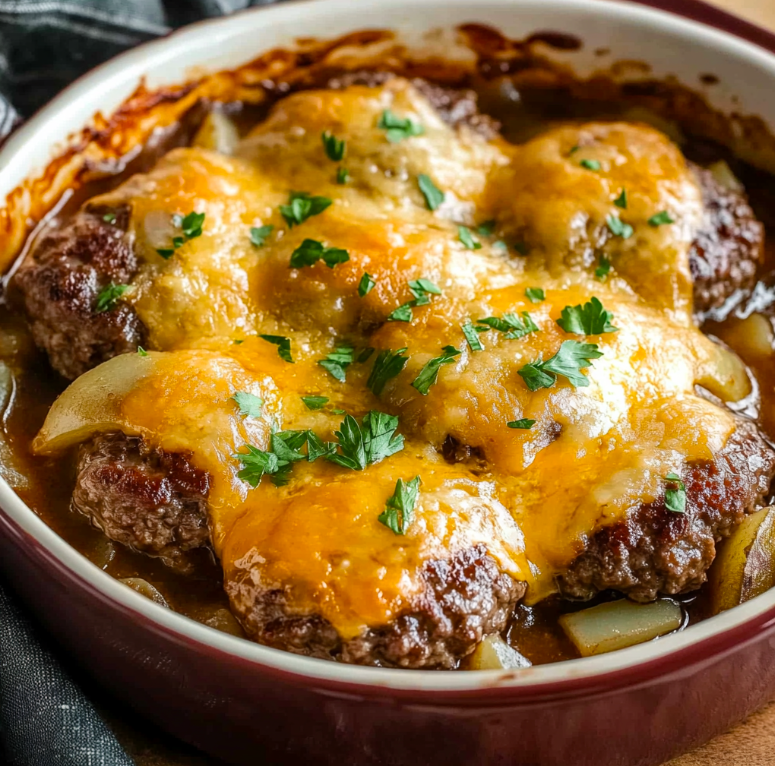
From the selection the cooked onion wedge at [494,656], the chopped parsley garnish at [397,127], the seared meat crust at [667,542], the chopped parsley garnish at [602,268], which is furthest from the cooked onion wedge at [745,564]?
the chopped parsley garnish at [397,127]

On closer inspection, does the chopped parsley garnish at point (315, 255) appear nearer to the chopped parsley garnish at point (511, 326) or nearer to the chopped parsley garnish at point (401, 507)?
the chopped parsley garnish at point (511, 326)

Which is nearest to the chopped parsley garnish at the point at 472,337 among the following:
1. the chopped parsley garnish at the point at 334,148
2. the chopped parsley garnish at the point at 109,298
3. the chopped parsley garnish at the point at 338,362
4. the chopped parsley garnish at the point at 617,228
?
the chopped parsley garnish at the point at 338,362

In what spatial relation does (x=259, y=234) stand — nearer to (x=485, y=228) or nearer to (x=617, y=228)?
(x=485, y=228)

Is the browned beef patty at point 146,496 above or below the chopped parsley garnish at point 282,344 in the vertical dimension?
below

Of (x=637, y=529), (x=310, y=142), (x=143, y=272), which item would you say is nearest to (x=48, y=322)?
(x=143, y=272)

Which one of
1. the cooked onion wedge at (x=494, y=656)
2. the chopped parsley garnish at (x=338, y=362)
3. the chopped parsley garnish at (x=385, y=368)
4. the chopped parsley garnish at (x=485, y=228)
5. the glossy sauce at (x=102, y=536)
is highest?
the chopped parsley garnish at (x=485, y=228)

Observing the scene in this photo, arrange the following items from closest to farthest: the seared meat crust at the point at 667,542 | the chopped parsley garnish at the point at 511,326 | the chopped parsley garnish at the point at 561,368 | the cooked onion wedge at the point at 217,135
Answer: the seared meat crust at the point at 667,542 < the chopped parsley garnish at the point at 561,368 < the chopped parsley garnish at the point at 511,326 < the cooked onion wedge at the point at 217,135

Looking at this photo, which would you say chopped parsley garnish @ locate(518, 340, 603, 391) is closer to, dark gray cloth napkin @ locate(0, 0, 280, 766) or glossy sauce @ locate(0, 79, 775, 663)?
glossy sauce @ locate(0, 79, 775, 663)

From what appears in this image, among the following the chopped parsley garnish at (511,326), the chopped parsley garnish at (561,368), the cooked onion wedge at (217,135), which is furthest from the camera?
the cooked onion wedge at (217,135)

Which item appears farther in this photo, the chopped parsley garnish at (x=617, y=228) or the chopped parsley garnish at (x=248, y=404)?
the chopped parsley garnish at (x=617, y=228)
